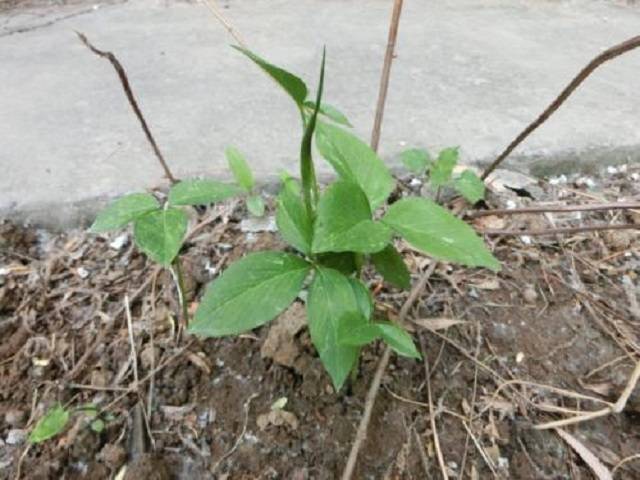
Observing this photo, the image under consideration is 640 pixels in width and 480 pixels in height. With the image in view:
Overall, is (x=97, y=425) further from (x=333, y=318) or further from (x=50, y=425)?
(x=333, y=318)

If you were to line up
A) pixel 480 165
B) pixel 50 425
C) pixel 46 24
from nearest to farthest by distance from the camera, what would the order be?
1. pixel 50 425
2. pixel 480 165
3. pixel 46 24

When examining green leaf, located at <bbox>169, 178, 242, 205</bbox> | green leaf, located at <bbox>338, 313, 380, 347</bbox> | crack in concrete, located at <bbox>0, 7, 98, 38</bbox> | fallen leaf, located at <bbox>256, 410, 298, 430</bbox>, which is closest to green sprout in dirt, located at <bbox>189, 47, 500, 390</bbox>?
green leaf, located at <bbox>338, 313, 380, 347</bbox>

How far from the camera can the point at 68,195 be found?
3.76 ft

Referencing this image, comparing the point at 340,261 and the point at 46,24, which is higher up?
the point at 340,261

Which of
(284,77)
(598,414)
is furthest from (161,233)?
(598,414)

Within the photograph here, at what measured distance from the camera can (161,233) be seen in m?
0.69

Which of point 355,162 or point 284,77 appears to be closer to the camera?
point 284,77

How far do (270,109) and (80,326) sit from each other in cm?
73

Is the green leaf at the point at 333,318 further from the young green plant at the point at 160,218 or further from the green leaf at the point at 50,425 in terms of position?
the green leaf at the point at 50,425

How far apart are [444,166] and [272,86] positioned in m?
0.70

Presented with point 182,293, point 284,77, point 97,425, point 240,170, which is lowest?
point 97,425

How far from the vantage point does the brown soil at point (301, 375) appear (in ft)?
2.53

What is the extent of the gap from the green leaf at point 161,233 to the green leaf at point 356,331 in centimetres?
22

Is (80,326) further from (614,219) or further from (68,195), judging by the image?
(614,219)
